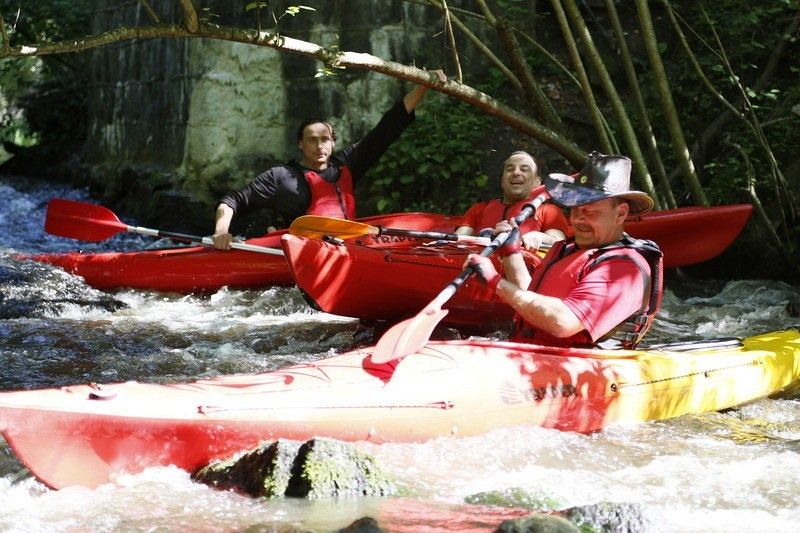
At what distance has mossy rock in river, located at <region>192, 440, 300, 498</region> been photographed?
121 inches

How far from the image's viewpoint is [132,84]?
1087cm

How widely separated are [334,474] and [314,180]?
3.92 metres

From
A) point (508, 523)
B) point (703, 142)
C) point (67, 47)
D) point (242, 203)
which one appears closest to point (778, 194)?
point (703, 142)

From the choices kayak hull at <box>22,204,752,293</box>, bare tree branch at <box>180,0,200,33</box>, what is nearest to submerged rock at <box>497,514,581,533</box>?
bare tree branch at <box>180,0,200,33</box>

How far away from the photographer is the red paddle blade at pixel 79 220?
23.7 feet

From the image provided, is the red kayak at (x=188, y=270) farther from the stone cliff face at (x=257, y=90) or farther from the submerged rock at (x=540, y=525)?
the submerged rock at (x=540, y=525)

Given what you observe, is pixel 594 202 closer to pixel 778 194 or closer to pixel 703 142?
pixel 778 194

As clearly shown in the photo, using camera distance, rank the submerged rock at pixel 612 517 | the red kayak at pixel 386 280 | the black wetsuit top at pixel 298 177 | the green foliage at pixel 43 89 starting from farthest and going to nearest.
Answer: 1. the green foliage at pixel 43 89
2. the black wetsuit top at pixel 298 177
3. the red kayak at pixel 386 280
4. the submerged rock at pixel 612 517

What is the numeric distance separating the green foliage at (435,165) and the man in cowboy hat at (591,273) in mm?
4222

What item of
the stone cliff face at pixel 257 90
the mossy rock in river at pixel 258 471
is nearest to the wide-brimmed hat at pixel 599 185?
the mossy rock in river at pixel 258 471

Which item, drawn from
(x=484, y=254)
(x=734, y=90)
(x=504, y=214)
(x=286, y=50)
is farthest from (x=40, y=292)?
(x=734, y=90)

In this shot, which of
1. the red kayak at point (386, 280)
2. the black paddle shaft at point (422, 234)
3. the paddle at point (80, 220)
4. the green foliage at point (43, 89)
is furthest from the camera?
the green foliage at point (43, 89)

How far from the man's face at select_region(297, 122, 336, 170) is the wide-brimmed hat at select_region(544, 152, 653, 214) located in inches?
122

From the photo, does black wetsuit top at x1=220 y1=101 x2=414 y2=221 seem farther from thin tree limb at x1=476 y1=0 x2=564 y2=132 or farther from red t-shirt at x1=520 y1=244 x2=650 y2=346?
red t-shirt at x1=520 y1=244 x2=650 y2=346
